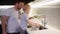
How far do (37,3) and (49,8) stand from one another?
17 cm

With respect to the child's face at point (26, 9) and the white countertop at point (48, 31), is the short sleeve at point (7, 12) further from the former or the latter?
the white countertop at point (48, 31)

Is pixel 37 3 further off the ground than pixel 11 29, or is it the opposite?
pixel 37 3

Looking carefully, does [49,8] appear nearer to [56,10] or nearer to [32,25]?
[56,10]

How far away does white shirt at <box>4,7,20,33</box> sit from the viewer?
1.41m

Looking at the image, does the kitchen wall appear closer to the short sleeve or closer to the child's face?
the child's face

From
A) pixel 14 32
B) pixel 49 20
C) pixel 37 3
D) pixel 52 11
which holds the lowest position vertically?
pixel 14 32

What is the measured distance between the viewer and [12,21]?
4.63 ft

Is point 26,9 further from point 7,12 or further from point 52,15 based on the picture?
point 52,15

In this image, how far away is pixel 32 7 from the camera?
1.48m

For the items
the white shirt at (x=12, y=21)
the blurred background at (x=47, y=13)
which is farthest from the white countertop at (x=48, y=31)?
the white shirt at (x=12, y=21)

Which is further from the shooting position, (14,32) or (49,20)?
(49,20)

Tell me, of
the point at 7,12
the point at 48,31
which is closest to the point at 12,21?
the point at 7,12

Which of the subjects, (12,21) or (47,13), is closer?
(12,21)

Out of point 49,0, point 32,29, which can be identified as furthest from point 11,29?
point 49,0
